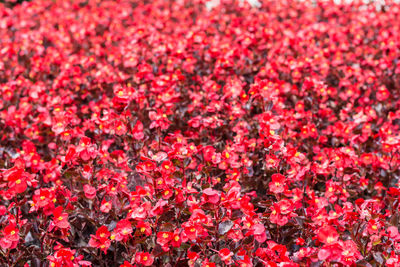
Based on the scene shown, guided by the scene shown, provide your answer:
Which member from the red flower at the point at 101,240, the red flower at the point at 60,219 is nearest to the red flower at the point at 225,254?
the red flower at the point at 101,240

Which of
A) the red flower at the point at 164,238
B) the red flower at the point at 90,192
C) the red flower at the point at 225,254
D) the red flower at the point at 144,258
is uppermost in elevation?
the red flower at the point at 90,192

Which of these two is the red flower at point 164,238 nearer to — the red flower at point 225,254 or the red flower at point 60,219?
the red flower at point 225,254

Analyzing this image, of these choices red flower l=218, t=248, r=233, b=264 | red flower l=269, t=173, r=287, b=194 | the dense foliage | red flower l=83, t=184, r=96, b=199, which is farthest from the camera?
red flower l=83, t=184, r=96, b=199

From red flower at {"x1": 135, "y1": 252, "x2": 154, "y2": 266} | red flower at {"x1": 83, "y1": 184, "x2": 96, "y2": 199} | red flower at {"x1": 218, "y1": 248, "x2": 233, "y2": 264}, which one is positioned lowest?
red flower at {"x1": 218, "y1": 248, "x2": 233, "y2": 264}

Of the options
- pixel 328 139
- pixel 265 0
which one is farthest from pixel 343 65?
pixel 265 0

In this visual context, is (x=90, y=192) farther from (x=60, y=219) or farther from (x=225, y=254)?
(x=225, y=254)

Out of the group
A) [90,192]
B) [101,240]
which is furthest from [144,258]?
[90,192]

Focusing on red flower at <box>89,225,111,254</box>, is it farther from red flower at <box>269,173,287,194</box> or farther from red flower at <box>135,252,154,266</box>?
red flower at <box>269,173,287,194</box>

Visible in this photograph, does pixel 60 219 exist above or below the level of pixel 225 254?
above

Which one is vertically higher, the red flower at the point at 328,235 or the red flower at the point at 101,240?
the red flower at the point at 101,240

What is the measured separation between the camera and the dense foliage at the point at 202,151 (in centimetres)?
227

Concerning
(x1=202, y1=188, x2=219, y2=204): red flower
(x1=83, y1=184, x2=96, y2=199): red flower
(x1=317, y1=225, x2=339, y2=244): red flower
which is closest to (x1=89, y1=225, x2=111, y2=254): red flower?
(x1=83, y1=184, x2=96, y2=199): red flower

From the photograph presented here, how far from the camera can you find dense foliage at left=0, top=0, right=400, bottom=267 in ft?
7.46

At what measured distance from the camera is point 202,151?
2736 mm
